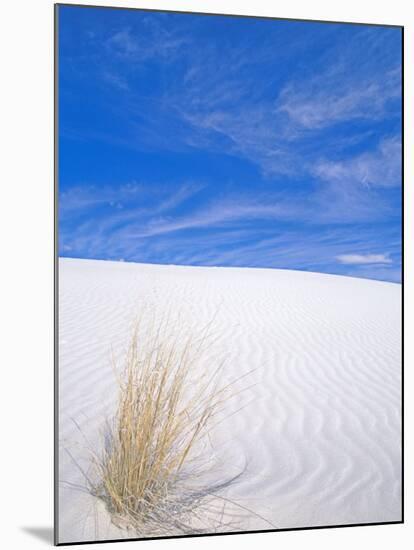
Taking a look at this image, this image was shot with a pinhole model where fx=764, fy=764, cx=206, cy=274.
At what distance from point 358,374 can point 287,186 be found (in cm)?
111

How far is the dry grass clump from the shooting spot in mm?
3473

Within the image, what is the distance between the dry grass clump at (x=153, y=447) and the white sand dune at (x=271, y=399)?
0.32ft

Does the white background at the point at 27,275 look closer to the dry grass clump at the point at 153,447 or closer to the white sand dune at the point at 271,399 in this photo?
the white sand dune at the point at 271,399

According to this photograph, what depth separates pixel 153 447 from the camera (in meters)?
Result: 3.50

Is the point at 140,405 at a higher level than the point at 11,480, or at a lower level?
higher

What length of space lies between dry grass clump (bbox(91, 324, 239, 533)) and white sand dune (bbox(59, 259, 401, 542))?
97mm

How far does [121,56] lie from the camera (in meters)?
3.67

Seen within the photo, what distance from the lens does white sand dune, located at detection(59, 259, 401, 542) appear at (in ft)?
11.9

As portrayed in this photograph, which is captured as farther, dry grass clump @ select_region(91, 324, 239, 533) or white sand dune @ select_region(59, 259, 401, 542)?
white sand dune @ select_region(59, 259, 401, 542)

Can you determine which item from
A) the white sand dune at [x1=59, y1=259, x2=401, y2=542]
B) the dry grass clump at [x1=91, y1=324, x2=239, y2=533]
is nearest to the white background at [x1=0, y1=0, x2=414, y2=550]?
the white sand dune at [x1=59, y1=259, x2=401, y2=542]

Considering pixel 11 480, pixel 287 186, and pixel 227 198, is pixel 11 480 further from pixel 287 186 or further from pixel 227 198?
pixel 287 186

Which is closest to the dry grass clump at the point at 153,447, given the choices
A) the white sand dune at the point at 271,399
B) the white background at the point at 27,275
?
the white sand dune at the point at 271,399

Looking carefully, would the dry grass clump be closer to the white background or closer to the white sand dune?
the white sand dune

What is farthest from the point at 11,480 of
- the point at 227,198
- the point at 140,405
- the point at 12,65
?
the point at 12,65
